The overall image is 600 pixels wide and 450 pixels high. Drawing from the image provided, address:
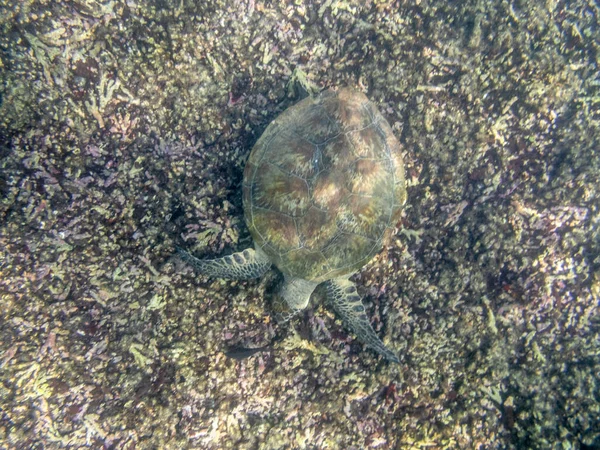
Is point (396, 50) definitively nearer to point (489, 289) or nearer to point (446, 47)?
point (446, 47)

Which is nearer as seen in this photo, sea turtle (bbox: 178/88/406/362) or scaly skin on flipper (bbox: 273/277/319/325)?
sea turtle (bbox: 178/88/406/362)

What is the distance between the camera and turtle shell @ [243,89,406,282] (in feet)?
10.9

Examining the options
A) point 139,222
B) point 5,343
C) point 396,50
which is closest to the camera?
point 5,343

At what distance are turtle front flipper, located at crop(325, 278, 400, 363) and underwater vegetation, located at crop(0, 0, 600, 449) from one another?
0.23 metres

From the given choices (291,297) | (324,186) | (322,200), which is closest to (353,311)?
(291,297)

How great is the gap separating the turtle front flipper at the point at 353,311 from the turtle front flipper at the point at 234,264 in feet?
2.68

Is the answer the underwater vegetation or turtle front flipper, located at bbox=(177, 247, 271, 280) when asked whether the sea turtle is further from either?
the underwater vegetation

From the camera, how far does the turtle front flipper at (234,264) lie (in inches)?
141

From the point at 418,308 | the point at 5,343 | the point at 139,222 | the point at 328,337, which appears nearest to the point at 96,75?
→ the point at 139,222

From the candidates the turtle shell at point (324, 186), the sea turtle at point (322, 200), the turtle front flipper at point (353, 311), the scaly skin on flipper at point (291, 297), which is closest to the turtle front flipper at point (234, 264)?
the sea turtle at point (322, 200)

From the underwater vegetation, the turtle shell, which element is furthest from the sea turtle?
the underwater vegetation

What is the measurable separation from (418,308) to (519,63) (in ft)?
11.0

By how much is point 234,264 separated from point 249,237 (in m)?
0.49

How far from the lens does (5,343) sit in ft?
11.3
